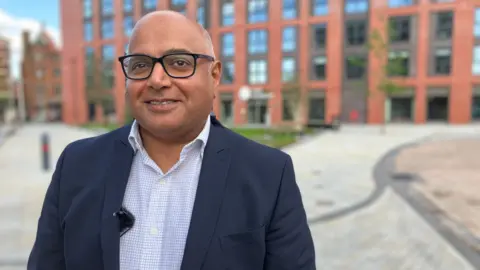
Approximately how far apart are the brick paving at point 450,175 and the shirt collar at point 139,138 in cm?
467

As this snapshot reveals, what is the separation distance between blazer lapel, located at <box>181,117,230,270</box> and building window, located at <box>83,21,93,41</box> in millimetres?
31775

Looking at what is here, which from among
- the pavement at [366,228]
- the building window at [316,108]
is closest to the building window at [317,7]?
the pavement at [366,228]

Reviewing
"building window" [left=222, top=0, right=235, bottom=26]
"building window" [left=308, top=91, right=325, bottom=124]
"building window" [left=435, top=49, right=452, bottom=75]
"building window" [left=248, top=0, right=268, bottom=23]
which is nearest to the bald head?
"building window" [left=222, top=0, right=235, bottom=26]

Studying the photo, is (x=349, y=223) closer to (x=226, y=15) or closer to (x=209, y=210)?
(x=226, y=15)

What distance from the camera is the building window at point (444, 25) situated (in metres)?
26.3

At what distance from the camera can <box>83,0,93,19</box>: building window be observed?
2377 cm

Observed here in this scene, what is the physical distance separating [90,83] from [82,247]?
115ft

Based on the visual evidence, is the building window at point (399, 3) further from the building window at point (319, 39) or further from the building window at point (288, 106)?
the building window at point (288, 106)

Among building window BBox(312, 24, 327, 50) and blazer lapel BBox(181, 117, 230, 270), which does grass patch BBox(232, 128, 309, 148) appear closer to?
building window BBox(312, 24, 327, 50)

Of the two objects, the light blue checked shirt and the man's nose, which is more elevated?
the man's nose

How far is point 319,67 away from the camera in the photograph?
1017 inches

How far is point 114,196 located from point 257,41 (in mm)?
11782

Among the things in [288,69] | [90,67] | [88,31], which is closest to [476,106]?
[288,69]

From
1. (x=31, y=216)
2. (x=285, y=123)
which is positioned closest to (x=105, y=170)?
(x=31, y=216)
